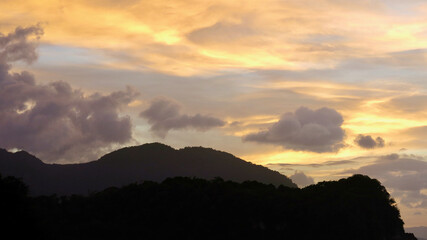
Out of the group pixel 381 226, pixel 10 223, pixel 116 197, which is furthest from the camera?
pixel 381 226

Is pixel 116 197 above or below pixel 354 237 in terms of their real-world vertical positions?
above

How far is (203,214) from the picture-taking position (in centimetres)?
14912

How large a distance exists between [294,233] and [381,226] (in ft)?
102

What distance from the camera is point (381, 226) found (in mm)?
166250

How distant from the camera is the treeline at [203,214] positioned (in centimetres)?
14612

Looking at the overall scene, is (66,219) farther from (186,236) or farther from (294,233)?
(294,233)

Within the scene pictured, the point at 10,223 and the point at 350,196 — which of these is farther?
the point at 350,196

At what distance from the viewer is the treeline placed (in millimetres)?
146125

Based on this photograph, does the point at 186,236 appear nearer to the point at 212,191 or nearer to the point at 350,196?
the point at 212,191

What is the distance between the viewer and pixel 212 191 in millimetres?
156250

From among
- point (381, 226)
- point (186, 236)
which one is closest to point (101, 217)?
point (186, 236)

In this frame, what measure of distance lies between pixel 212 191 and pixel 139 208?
17.4 m

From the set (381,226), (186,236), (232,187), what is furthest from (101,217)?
(381,226)

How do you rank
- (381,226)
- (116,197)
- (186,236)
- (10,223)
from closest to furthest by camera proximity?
(10,223)
(186,236)
(116,197)
(381,226)
